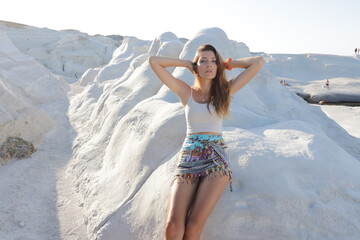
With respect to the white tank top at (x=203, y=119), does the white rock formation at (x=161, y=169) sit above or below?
below

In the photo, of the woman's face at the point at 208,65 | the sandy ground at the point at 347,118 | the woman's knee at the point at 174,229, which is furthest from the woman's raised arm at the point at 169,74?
the sandy ground at the point at 347,118

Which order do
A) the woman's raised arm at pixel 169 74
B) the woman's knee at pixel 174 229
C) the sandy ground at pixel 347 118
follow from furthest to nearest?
the sandy ground at pixel 347 118
the woman's raised arm at pixel 169 74
the woman's knee at pixel 174 229

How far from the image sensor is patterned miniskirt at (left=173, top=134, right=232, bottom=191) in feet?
8.23

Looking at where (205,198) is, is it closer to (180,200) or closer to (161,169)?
(180,200)

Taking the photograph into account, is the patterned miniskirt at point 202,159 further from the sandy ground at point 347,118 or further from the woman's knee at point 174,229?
the sandy ground at point 347,118

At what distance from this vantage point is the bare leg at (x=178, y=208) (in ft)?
7.43

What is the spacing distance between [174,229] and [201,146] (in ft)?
2.28

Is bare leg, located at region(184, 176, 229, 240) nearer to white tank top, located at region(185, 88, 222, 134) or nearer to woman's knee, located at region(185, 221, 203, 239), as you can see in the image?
woman's knee, located at region(185, 221, 203, 239)

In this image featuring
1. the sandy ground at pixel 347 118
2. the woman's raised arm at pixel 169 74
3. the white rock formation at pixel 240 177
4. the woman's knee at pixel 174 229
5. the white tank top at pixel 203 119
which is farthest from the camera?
the sandy ground at pixel 347 118

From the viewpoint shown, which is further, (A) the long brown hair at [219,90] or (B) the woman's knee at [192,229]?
(A) the long brown hair at [219,90]

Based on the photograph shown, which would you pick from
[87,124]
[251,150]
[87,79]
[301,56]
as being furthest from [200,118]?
[301,56]

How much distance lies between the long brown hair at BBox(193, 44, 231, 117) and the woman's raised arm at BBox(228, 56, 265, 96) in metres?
0.10

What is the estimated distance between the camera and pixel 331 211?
244 cm

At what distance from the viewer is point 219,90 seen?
2.77 m
